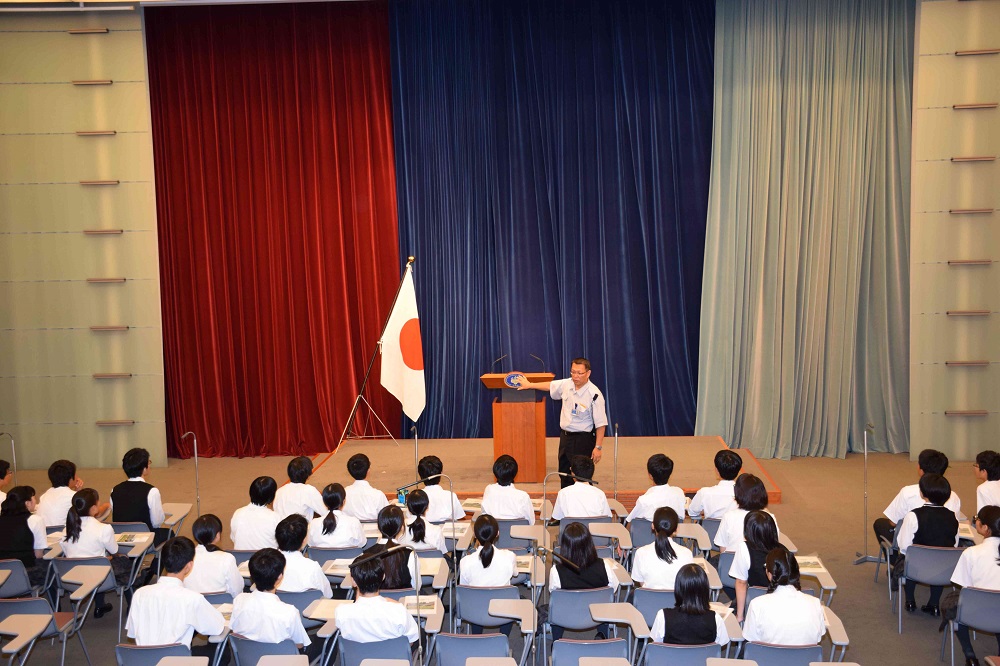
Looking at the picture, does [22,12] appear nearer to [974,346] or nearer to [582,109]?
[582,109]

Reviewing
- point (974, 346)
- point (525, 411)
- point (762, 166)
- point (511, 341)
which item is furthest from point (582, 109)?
point (974, 346)

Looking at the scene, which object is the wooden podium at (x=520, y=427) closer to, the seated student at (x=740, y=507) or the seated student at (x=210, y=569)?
the seated student at (x=740, y=507)

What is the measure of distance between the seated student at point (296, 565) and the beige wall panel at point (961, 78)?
324 inches

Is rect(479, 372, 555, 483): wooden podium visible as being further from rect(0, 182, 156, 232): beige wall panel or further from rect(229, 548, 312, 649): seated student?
rect(0, 182, 156, 232): beige wall panel

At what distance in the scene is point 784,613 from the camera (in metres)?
4.34

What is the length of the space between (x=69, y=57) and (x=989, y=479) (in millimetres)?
10121

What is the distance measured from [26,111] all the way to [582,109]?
640 cm

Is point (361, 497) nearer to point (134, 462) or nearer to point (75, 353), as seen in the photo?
point (134, 462)

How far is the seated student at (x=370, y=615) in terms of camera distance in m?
4.38

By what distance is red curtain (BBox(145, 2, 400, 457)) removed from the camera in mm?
11078

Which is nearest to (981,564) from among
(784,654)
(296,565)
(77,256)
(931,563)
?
(931,563)

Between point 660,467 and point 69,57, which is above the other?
point 69,57

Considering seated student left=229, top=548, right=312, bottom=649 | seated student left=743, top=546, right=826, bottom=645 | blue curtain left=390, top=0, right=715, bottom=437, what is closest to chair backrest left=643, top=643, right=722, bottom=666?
seated student left=743, top=546, right=826, bottom=645

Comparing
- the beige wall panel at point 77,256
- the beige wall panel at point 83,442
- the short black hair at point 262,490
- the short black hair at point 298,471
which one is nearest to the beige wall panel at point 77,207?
the beige wall panel at point 77,256
